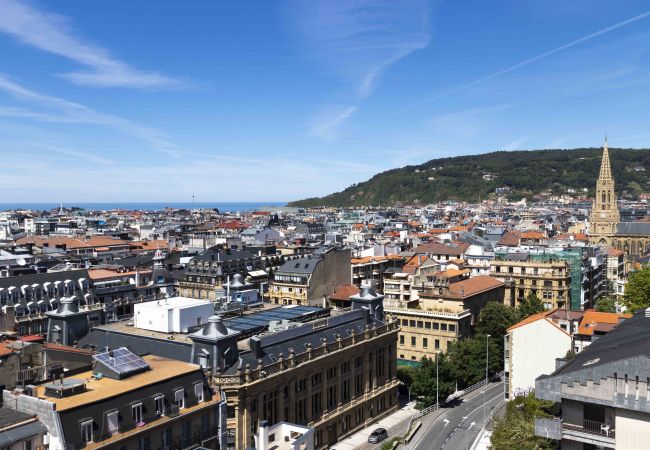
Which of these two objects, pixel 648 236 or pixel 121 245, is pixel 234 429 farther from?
pixel 648 236

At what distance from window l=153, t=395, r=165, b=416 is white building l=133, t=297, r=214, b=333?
2191 centimetres

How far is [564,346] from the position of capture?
65375 millimetres

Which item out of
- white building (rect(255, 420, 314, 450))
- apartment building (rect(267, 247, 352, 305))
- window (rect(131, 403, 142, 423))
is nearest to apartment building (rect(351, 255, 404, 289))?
apartment building (rect(267, 247, 352, 305))

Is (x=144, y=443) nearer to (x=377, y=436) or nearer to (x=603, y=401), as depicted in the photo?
(x=603, y=401)

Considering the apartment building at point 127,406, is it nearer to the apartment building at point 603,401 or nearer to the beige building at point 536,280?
the apartment building at point 603,401

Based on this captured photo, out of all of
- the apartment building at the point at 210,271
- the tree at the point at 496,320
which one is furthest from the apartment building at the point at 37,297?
the tree at the point at 496,320

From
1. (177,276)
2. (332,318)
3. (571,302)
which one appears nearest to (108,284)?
(177,276)

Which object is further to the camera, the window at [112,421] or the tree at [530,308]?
the tree at [530,308]

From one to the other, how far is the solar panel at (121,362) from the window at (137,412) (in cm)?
335

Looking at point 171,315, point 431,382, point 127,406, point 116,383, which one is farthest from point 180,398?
point 431,382

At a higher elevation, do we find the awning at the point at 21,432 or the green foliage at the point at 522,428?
the awning at the point at 21,432

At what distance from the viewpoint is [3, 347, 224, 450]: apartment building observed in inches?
1483

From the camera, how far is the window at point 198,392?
4697cm

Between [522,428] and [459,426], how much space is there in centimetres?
3162
